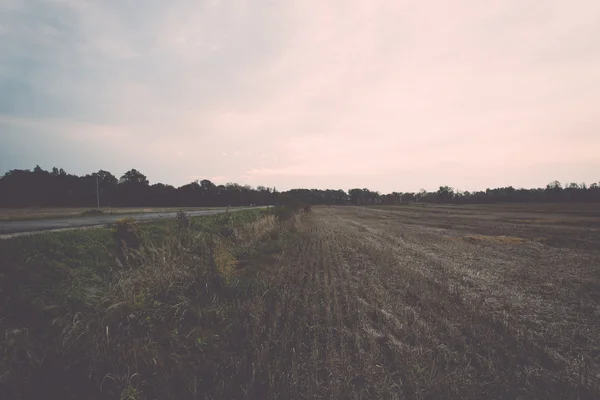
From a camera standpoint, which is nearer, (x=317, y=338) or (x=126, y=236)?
(x=317, y=338)

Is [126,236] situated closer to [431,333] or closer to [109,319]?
[109,319]

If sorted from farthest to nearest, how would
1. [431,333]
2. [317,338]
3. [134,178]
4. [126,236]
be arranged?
[134,178] < [126,236] < [431,333] < [317,338]

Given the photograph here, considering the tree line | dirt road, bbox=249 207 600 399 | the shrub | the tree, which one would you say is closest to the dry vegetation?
dirt road, bbox=249 207 600 399

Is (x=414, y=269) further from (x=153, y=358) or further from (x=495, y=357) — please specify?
(x=153, y=358)

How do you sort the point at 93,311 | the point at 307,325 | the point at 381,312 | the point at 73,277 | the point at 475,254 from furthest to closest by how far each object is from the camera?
the point at 475,254, the point at 381,312, the point at 73,277, the point at 307,325, the point at 93,311

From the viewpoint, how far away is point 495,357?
15.1 feet

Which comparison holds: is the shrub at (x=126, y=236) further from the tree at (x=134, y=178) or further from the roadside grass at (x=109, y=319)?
the tree at (x=134, y=178)

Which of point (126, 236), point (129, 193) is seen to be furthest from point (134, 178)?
point (126, 236)

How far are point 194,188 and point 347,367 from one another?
10779 cm

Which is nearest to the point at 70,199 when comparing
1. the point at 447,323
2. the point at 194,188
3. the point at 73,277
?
the point at 194,188

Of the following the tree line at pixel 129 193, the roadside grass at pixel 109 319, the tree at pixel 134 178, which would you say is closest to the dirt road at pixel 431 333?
the roadside grass at pixel 109 319

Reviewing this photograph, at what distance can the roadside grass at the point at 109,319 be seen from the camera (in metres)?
3.78

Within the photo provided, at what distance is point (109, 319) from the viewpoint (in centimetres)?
502

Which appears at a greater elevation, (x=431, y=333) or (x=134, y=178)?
(x=134, y=178)
